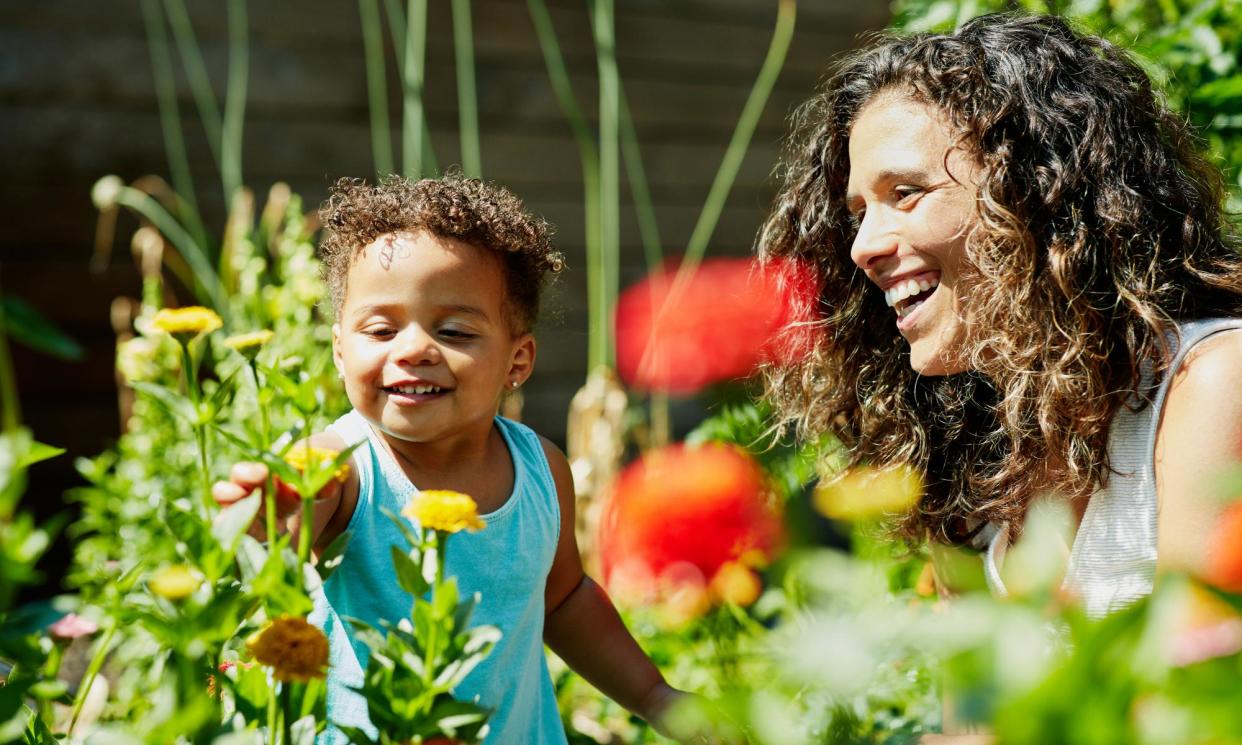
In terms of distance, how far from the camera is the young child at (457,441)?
1294 mm

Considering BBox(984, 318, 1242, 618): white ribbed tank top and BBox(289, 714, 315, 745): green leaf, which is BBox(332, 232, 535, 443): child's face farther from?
BBox(984, 318, 1242, 618): white ribbed tank top

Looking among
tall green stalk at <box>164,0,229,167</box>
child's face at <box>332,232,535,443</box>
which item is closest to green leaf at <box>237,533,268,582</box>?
child's face at <box>332,232,535,443</box>

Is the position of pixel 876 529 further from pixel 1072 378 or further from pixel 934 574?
pixel 1072 378

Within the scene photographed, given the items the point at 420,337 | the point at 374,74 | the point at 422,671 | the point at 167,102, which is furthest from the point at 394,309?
the point at 167,102

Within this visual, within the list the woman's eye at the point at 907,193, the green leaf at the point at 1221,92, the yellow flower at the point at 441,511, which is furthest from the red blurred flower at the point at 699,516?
the green leaf at the point at 1221,92

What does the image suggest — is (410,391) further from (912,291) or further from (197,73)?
(197,73)

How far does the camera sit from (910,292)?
4.85 feet

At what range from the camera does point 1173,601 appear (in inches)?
18.3

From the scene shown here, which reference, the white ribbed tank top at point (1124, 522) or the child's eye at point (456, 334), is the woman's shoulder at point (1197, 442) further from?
the child's eye at point (456, 334)

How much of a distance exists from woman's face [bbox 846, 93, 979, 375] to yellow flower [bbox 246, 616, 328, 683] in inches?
→ 33.9

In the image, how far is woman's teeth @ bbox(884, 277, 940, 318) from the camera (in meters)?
1.48

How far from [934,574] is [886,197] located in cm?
61

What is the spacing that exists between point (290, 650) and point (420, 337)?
51cm

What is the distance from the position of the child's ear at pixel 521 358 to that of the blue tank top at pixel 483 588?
83 mm
